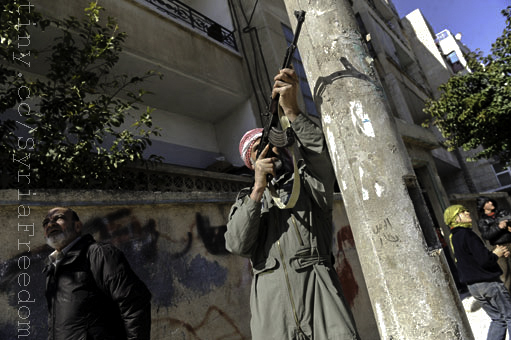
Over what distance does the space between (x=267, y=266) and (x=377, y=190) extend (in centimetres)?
67

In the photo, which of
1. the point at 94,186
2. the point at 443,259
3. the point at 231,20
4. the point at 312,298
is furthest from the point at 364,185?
the point at 231,20

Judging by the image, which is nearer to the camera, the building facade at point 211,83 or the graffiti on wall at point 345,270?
the graffiti on wall at point 345,270

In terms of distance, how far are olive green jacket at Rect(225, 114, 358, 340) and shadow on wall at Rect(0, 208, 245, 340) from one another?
1655 mm

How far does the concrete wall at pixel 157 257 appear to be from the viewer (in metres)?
2.53

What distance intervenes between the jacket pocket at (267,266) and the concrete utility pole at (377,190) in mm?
430

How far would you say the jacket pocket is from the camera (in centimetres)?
172

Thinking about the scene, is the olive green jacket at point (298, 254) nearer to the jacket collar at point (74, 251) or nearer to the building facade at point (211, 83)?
the jacket collar at point (74, 251)

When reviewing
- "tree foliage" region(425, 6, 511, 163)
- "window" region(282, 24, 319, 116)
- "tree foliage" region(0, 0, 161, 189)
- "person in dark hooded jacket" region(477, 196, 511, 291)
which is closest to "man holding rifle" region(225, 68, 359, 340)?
"tree foliage" region(0, 0, 161, 189)

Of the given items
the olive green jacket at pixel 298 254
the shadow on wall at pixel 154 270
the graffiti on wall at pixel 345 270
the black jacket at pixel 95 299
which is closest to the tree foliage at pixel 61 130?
the shadow on wall at pixel 154 270

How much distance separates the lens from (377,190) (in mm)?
1482

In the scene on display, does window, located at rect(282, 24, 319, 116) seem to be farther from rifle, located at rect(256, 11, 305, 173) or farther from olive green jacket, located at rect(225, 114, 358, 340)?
olive green jacket, located at rect(225, 114, 358, 340)

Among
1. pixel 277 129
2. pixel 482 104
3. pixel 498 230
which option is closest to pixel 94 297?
pixel 277 129

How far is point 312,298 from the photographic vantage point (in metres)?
1.62

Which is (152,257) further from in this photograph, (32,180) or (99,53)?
(99,53)
